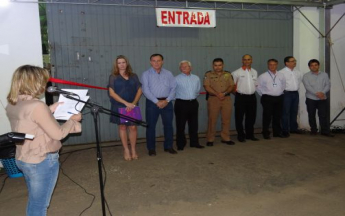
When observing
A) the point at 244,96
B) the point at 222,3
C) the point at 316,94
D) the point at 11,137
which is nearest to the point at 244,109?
the point at 244,96

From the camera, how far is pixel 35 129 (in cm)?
210

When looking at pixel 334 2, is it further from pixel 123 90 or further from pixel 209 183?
pixel 209 183

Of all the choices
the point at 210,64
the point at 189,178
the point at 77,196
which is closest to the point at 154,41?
the point at 210,64

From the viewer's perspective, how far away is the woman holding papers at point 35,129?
206 centimetres

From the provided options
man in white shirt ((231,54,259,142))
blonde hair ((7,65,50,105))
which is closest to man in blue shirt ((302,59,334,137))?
man in white shirt ((231,54,259,142))

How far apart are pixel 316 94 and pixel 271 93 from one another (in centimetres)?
108

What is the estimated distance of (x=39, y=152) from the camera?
6.96 feet

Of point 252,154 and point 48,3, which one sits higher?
point 48,3

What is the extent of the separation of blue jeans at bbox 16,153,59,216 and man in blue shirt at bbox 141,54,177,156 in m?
3.01

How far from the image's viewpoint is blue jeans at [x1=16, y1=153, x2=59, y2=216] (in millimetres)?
2133

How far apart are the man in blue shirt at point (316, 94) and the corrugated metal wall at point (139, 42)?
→ 0.86 metres

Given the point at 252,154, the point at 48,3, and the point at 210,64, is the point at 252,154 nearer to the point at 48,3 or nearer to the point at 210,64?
the point at 210,64

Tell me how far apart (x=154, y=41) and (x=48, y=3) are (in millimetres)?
2044

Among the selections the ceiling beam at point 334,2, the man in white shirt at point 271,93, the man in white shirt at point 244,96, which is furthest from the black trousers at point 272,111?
the ceiling beam at point 334,2
